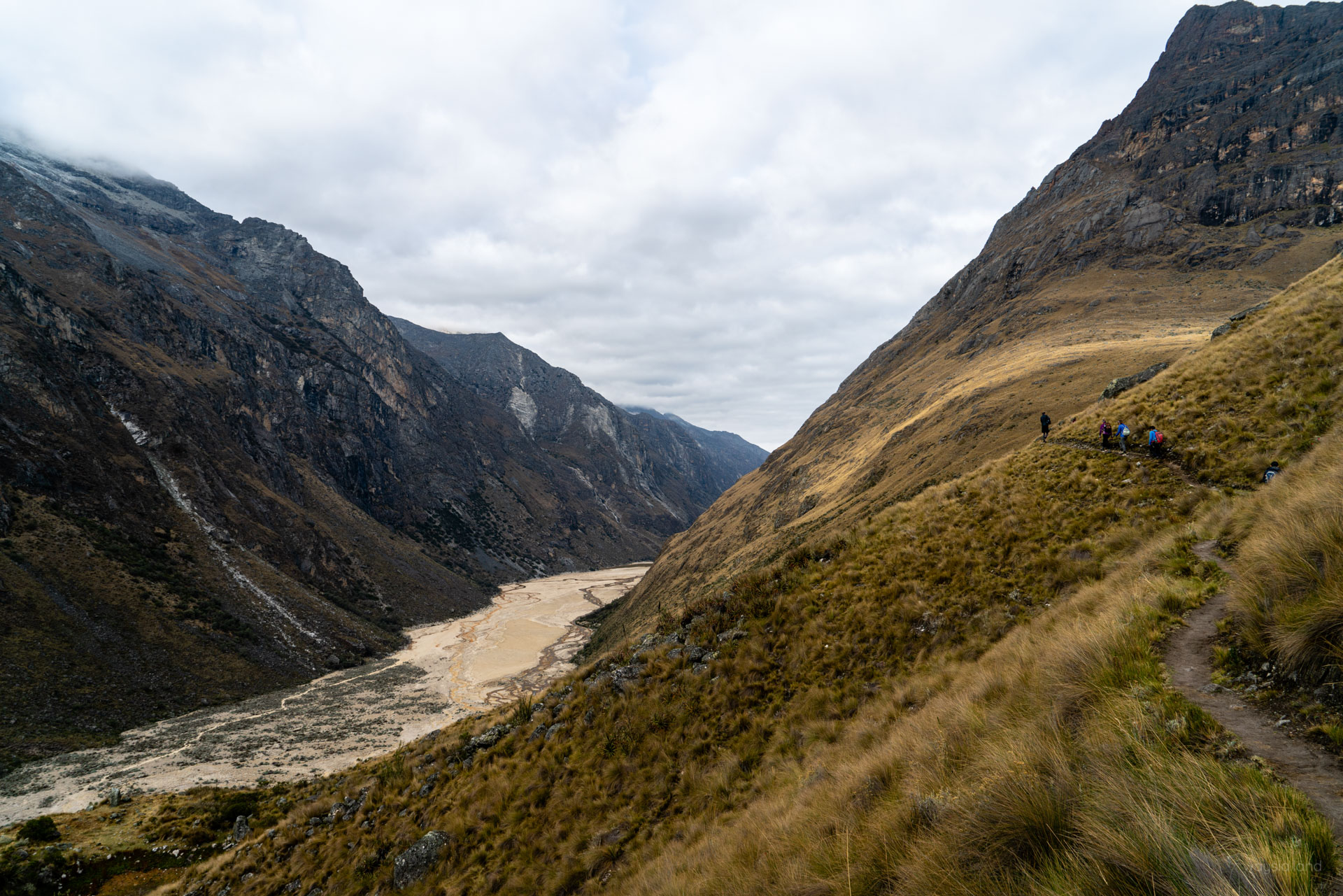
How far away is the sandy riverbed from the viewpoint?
3173 cm

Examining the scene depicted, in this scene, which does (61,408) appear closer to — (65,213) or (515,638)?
(515,638)

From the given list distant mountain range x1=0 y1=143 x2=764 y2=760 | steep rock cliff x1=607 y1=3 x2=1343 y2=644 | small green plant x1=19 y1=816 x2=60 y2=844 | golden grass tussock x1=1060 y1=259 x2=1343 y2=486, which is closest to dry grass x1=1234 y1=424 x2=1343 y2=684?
golden grass tussock x1=1060 y1=259 x2=1343 y2=486

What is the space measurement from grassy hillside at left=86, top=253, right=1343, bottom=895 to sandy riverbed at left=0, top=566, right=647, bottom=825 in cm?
2546

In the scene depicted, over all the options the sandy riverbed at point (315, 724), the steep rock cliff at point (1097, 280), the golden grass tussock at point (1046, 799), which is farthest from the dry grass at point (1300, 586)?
the sandy riverbed at point (315, 724)

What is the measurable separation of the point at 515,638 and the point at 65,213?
134558mm

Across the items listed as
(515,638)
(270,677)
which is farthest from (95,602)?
(515,638)

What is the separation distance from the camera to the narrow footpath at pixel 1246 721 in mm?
3271

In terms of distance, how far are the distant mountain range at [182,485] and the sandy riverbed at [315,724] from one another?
16.6 ft

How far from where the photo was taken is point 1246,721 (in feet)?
13.5

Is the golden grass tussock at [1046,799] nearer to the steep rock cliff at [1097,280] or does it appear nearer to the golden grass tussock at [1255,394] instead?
the golden grass tussock at [1255,394]

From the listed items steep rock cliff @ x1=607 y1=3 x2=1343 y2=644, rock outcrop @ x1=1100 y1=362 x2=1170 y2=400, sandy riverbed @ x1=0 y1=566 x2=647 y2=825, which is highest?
steep rock cliff @ x1=607 y1=3 x2=1343 y2=644

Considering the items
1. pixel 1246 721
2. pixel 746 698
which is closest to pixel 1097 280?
pixel 746 698

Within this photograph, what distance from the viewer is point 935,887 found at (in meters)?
3.82

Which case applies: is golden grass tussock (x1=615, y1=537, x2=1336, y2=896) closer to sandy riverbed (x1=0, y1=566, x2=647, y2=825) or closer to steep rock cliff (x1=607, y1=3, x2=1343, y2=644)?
steep rock cliff (x1=607, y1=3, x2=1343, y2=644)
